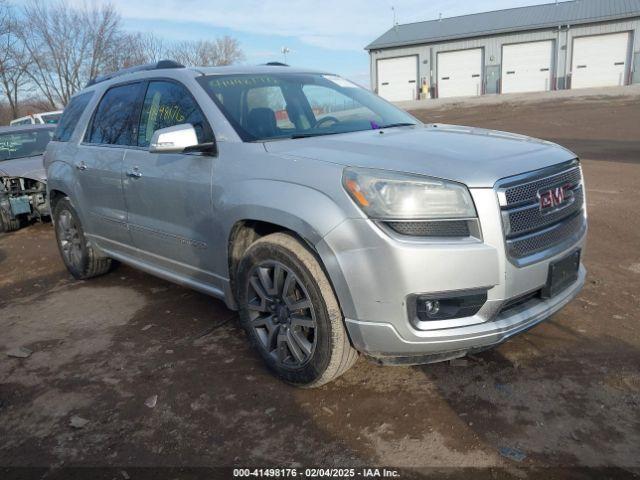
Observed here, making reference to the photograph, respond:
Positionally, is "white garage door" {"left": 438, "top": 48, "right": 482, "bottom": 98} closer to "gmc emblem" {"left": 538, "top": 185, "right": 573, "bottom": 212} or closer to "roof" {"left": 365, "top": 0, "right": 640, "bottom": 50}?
"roof" {"left": 365, "top": 0, "right": 640, "bottom": 50}

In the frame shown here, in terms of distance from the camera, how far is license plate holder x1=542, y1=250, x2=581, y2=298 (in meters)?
2.83

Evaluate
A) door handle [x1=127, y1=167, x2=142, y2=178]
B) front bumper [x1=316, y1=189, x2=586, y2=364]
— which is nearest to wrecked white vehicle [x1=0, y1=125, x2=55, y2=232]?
door handle [x1=127, y1=167, x2=142, y2=178]

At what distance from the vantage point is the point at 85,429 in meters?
2.91

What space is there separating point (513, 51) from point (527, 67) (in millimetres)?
1501

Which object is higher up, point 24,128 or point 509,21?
point 509,21

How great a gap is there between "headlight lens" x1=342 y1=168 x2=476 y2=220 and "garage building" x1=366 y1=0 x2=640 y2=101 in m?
38.3

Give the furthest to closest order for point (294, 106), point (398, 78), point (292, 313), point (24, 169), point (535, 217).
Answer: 1. point (398, 78)
2. point (24, 169)
3. point (294, 106)
4. point (292, 313)
5. point (535, 217)

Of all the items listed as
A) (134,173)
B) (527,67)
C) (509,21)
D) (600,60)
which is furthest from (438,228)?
(509,21)

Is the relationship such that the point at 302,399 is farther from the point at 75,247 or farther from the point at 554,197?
the point at 75,247

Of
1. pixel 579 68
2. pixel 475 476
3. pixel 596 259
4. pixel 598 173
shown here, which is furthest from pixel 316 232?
pixel 579 68

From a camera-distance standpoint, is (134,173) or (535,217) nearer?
(535,217)

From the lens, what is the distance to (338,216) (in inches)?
104

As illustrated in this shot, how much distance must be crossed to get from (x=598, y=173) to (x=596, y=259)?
4.91 m

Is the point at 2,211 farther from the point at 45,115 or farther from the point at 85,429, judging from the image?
the point at 45,115
